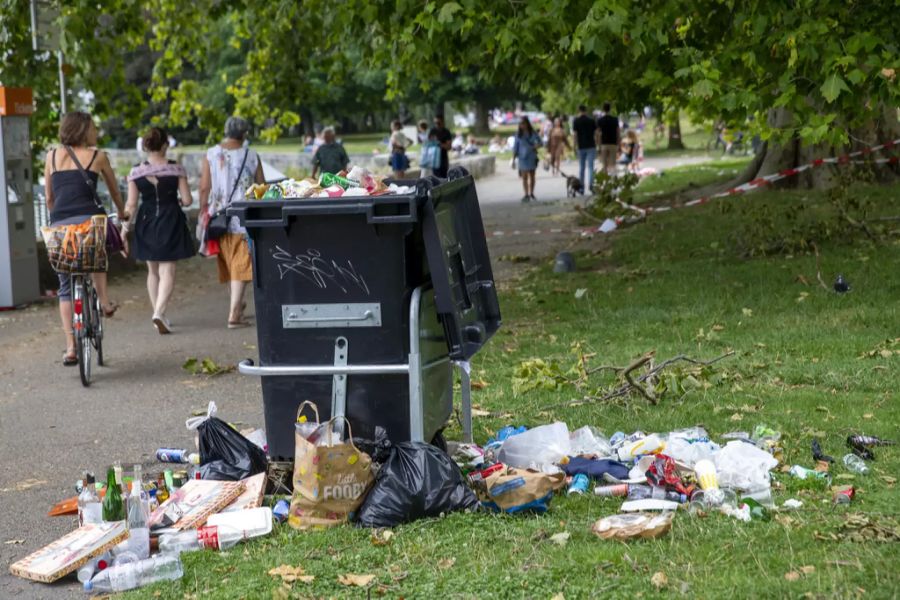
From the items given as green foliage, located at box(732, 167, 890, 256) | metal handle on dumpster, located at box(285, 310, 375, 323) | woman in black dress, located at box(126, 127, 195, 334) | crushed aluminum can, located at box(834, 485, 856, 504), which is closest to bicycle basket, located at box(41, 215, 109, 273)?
woman in black dress, located at box(126, 127, 195, 334)

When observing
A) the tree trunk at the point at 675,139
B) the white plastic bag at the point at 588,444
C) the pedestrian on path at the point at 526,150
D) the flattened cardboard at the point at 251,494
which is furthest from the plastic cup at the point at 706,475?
the tree trunk at the point at 675,139

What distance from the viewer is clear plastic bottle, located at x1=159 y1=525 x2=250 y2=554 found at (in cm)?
530

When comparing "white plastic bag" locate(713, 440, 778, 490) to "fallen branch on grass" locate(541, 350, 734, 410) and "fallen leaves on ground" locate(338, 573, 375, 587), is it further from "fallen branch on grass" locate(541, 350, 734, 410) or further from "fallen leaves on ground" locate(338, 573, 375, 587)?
"fallen leaves on ground" locate(338, 573, 375, 587)

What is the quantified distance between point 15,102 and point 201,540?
31.3ft

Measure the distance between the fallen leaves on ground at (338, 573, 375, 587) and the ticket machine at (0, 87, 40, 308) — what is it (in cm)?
963

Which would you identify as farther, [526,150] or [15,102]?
[526,150]

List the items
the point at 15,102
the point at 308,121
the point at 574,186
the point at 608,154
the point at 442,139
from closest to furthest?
the point at 15,102, the point at 442,139, the point at 574,186, the point at 608,154, the point at 308,121

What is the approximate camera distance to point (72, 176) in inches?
373

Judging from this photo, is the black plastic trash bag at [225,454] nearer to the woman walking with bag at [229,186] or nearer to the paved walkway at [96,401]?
the paved walkway at [96,401]

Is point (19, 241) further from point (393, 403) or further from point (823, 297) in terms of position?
point (393, 403)

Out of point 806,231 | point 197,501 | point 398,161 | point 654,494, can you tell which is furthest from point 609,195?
point 197,501

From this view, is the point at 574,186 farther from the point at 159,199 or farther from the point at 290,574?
the point at 290,574

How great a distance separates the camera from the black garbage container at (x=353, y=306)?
5695 mm

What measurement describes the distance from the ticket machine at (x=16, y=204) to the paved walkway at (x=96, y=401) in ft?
1.25
